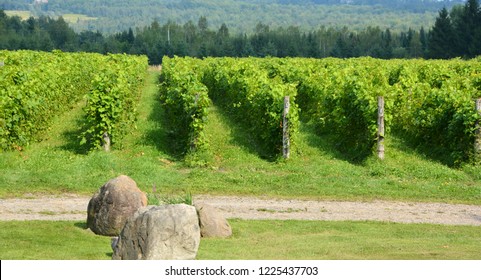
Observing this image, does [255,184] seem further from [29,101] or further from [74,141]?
[29,101]

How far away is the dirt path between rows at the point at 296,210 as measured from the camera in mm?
21641

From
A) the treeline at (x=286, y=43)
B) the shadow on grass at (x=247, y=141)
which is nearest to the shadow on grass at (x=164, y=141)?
the shadow on grass at (x=247, y=141)

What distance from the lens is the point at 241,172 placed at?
2712 centimetres

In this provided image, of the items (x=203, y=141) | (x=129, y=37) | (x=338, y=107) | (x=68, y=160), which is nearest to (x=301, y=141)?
(x=338, y=107)

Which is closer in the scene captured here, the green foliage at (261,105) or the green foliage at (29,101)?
the green foliage at (29,101)

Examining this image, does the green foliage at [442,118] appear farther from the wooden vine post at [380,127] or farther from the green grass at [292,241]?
the green grass at [292,241]

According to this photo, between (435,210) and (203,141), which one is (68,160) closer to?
(203,141)

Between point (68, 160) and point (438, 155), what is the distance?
12.4 metres

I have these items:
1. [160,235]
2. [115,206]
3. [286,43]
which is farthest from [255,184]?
[286,43]

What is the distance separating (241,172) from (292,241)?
9.12 m

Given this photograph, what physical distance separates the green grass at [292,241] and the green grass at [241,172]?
179 inches

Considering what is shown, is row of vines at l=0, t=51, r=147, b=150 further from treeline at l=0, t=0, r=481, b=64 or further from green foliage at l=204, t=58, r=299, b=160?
treeline at l=0, t=0, r=481, b=64

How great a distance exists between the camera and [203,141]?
2873cm

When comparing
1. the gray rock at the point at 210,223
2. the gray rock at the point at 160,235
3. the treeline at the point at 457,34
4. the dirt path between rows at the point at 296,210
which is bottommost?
the treeline at the point at 457,34
